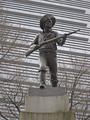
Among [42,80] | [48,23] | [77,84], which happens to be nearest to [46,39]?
[48,23]

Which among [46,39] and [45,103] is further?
[46,39]

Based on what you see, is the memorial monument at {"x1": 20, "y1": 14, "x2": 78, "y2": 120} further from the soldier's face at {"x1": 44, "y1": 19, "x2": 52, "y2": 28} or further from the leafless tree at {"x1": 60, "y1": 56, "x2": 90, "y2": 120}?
the leafless tree at {"x1": 60, "y1": 56, "x2": 90, "y2": 120}

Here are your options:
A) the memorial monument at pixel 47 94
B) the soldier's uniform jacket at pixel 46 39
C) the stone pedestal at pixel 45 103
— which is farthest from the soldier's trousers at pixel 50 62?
the stone pedestal at pixel 45 103

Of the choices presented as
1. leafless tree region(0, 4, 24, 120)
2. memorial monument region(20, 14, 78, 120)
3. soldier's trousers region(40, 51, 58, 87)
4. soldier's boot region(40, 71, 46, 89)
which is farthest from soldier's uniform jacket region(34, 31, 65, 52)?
leafless tree region(0, 4, 24, 120)

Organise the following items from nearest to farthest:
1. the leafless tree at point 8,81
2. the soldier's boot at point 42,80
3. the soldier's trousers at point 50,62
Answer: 1. the soldier's boot at point 42,80
2. the soldier's trousers at point 50,62
3. the leafless tree at point 8,81

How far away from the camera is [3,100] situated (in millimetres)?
19984

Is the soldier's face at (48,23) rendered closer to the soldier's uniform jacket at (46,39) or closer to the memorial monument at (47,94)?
the memorial monument at (47,94)

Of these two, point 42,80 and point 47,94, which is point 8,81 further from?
point 47,94

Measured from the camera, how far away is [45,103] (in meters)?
9.88

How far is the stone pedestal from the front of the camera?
9.59 metres

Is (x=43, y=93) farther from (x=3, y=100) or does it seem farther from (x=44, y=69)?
(x=3, y=100)

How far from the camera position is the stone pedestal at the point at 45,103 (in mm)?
9594

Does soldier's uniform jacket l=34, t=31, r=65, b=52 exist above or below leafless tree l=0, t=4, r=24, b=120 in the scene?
above

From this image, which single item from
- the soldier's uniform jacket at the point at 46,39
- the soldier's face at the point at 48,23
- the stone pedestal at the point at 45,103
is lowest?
the stone pedestal at the point at 45,103
